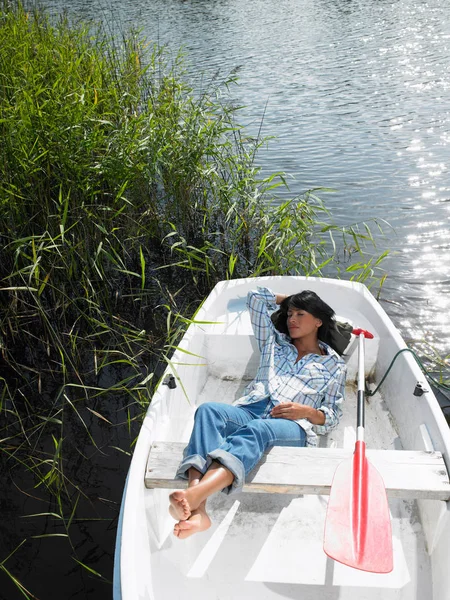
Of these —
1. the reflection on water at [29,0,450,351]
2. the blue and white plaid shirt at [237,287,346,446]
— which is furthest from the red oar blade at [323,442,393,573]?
the reflection on water at [29,0,450,351]

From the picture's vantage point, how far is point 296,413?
2.68 metres

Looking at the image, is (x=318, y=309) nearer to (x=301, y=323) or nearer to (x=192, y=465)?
(x=301, y=323)

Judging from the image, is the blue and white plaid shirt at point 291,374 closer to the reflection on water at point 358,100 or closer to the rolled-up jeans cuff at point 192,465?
the rolled-up jeans cuff at point 192,465

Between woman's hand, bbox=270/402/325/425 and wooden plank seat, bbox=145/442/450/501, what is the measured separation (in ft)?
0.74

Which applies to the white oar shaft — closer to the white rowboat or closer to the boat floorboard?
the white rowboat

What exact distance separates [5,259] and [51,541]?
207 cm

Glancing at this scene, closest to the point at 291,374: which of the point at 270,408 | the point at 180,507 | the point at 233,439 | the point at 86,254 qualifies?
the point at 270,408

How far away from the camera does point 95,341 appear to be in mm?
4305

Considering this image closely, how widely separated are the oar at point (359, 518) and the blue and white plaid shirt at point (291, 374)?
0.45 metres

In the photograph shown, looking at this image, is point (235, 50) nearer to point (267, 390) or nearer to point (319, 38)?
point (319, 38)

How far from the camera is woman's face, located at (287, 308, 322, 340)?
3115mm

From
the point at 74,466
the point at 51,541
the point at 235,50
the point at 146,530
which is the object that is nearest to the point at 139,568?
the point at 146,530

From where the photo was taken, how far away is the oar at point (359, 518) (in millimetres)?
2027

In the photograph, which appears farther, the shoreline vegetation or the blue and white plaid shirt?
the shoreline vegetation
